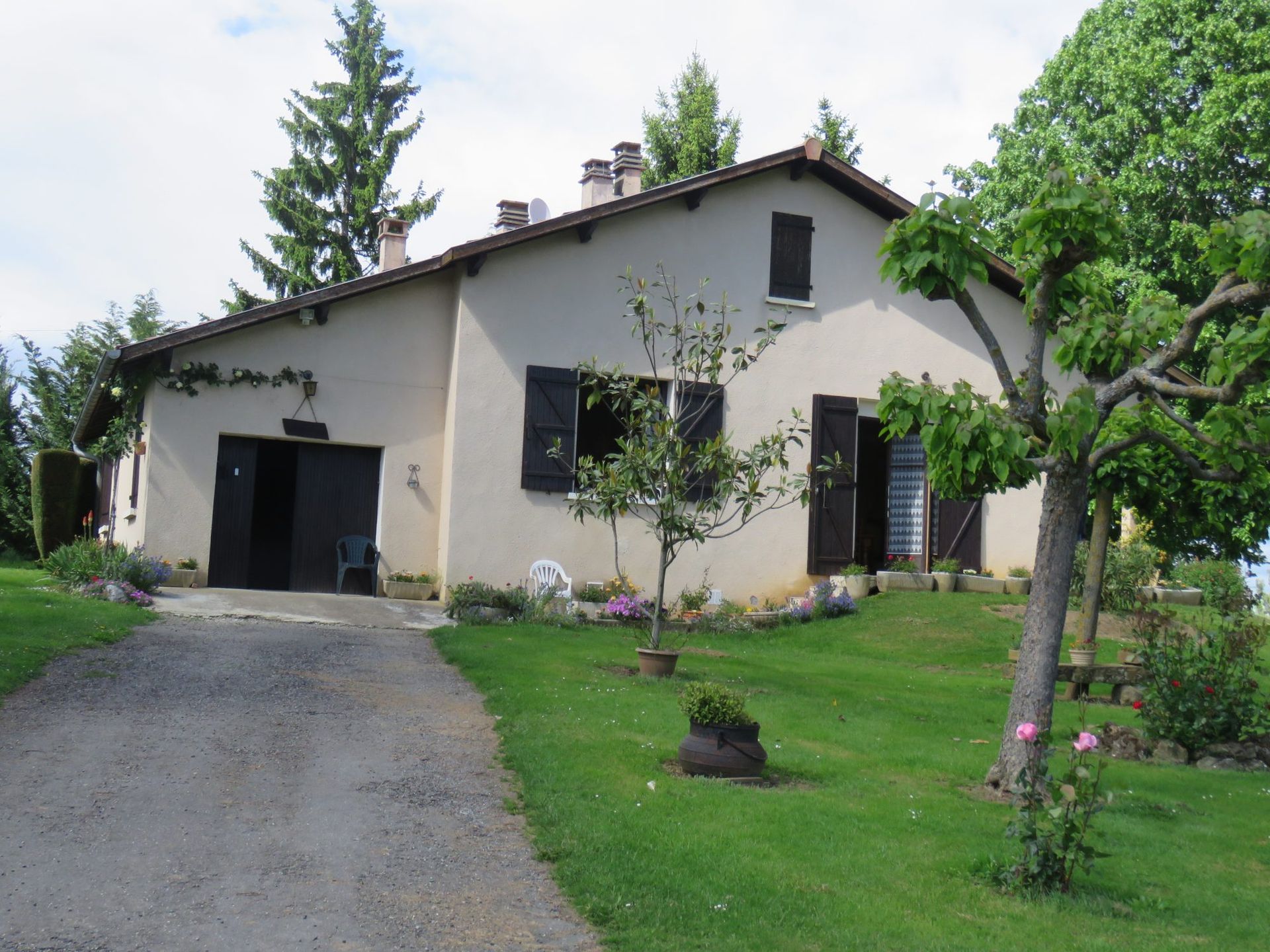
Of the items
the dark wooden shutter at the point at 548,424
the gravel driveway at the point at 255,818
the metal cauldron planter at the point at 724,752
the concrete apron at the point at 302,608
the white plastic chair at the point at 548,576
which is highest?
the dark wooden shutter at the point at 548,424

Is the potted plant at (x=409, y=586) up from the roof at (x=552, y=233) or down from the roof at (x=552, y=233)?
down

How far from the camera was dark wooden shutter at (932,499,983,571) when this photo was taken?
16.5 meters

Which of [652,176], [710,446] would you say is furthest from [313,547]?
[652,176]

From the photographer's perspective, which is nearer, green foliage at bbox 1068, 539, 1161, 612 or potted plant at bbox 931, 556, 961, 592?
green foliage at bbox 1068, 539, 1161, 612

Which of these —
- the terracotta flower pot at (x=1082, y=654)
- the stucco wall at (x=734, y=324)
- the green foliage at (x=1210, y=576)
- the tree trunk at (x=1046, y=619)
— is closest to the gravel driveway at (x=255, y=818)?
the tree trunk at (x=1046, y=619)

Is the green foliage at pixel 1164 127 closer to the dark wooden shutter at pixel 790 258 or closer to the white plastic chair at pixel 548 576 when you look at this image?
the dark wooden shutter at pixel 790 258

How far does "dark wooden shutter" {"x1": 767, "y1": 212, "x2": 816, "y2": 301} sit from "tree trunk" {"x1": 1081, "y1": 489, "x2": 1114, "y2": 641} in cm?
655

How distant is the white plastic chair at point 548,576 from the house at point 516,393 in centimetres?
14

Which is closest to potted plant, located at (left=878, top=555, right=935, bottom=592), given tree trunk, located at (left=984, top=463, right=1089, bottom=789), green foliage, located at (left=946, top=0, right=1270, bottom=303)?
green foliage, located at (left=946, top=0, right=1270, bottom=303)

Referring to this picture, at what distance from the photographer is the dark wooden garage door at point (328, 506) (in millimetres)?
14797

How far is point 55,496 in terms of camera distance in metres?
19.1

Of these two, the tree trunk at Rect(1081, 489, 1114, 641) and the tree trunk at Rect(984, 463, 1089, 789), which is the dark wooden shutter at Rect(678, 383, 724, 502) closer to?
the tree trunk at Rect(1081, 489, 1114, 641)

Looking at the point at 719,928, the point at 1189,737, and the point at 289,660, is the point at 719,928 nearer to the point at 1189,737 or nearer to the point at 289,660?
the point at 1189,737

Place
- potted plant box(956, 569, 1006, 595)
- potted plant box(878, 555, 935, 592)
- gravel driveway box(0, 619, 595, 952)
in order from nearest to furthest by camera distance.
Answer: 1. gravel driveway box(0, 619, 595, 952)
2. potted plant box(878, 555, 935, 592)
3. potted plant box(956, 569, 1006, 595)
